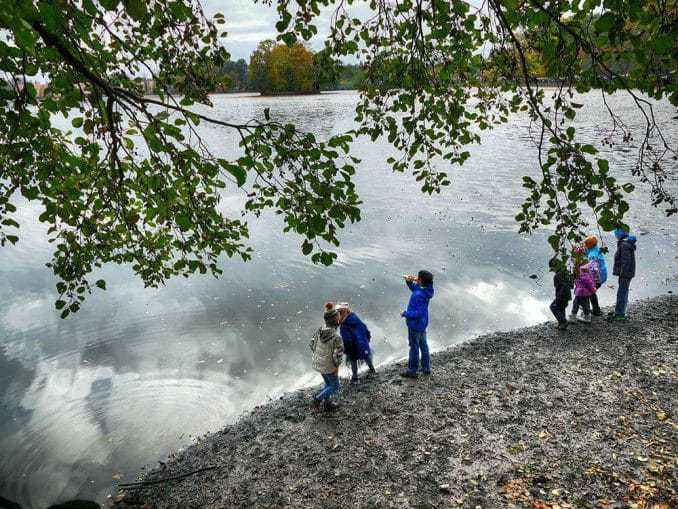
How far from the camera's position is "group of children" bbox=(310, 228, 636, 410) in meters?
8.26

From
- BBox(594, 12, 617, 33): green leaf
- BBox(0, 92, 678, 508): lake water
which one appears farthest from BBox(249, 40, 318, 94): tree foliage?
BBox(594, 12, 617, 33): green leaf

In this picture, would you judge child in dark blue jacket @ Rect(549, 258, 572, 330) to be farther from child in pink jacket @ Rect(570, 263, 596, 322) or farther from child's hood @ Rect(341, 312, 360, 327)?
child's hood @ Rect(341, 312, 360, 327)

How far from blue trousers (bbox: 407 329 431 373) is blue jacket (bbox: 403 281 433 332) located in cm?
20

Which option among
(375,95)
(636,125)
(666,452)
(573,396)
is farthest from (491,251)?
(636,125)

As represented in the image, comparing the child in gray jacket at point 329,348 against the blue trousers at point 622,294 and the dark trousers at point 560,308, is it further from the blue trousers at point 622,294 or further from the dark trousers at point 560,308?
the blue trousers at point 622,294

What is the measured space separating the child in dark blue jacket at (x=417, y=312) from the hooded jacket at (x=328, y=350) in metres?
1.47

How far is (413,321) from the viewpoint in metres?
9.10

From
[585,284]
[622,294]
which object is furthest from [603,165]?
[622,294]

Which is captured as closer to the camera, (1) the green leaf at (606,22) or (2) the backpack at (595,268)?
(1) the green leaf at (606,22)

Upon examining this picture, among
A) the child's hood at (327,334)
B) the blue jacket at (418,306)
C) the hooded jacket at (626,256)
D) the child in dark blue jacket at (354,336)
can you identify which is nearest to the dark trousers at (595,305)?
the hooded jacket at (626,256)

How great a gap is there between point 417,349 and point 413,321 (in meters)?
0.82

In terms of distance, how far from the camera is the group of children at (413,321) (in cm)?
826

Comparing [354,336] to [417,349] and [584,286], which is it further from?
[584,286]

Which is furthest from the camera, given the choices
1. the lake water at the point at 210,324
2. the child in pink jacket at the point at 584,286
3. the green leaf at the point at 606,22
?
the child in pink jacket at the point at 584,286
